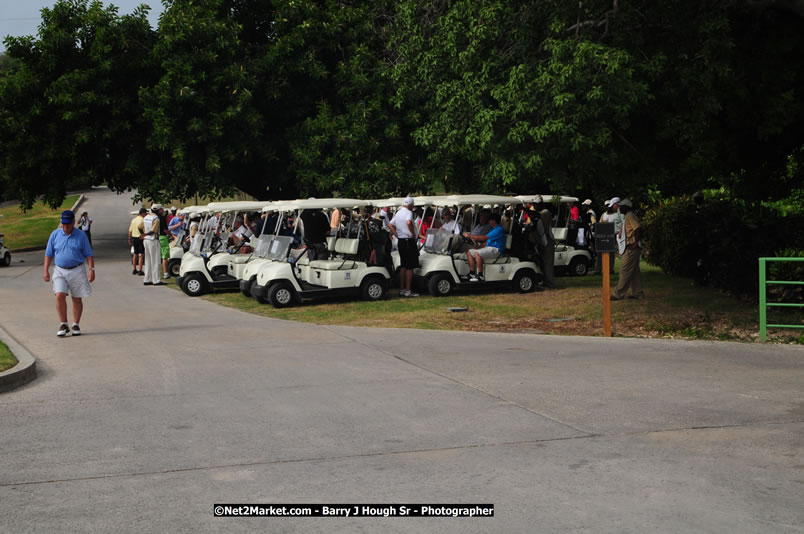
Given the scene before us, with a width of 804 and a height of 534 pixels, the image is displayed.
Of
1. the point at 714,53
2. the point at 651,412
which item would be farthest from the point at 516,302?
the point at 651,412

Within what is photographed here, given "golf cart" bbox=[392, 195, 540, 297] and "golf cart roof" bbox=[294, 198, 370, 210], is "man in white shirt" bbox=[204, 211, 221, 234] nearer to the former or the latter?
"golf cart roof" bbox=[294, 198, 370, 210]

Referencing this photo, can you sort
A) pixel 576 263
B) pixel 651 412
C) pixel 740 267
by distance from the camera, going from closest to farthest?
pixel 651 412 → pixel 740 267 → pixel 576 263

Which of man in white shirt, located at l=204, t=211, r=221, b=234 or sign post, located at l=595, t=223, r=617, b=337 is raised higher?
man in white shirt, located at l=204, t=211, r=221, b=234

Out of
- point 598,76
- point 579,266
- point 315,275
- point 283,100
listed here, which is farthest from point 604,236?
point 283,100

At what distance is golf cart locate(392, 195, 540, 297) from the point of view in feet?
59.5

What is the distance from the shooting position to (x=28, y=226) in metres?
55.1

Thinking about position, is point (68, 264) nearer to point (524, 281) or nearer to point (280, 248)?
point (280, 248)

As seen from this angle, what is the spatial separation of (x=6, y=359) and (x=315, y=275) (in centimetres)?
794

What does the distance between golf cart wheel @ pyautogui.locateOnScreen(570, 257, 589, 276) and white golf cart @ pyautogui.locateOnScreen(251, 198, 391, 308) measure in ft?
22.1

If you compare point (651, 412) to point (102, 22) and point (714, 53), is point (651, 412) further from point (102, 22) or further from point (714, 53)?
point (102, 22)

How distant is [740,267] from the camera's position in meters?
15.6

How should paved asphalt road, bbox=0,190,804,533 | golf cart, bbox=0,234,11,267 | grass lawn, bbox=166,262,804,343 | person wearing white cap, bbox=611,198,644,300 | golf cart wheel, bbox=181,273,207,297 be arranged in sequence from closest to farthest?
paved asphalt road, bbox=0,190,804,533 < grass lawn, bbox=166,262,804,343 < person wearing white cap, bbox=611,198,644,300 < golf cart wheel, bbox=181,273,207,297 < golf cart, bbox=0,234,11,267

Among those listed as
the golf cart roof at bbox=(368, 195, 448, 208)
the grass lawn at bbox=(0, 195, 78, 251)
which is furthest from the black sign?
the grass lawn at bbox=(0, 195, 78, 251)

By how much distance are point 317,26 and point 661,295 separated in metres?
18.7
